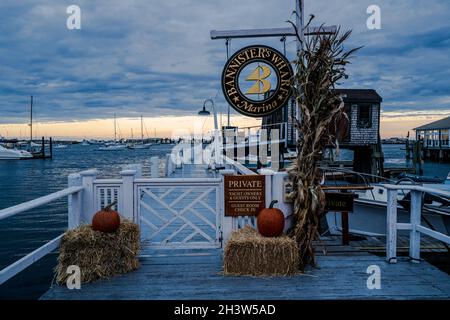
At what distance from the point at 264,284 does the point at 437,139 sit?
72.0 m

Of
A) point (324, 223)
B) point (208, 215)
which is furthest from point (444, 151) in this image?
point (208, 215)

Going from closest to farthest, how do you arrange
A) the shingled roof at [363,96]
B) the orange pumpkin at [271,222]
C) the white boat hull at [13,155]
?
1. the orange pumpkin at [271,222]
2. the shingled roof at [363,96]
3. the white boat hull at [13,155]

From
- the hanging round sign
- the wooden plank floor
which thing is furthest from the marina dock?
the hanging round sign

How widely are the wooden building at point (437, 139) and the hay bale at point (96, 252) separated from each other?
64.3 m

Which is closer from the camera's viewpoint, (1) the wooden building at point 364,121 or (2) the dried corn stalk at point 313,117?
(2) the dried corn stalk at point 313,117

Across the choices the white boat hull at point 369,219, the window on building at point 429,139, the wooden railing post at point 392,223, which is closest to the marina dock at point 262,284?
the wooden railing post at point 392,223

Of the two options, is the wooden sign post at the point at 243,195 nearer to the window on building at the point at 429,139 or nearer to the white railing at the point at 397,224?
the white railing at the point at 397,224

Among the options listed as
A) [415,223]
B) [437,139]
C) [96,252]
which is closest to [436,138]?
[437,139]

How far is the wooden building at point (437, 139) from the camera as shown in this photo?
63.1 metres

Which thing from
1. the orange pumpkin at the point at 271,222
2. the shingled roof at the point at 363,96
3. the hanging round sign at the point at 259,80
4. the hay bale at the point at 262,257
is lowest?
the hay bale at the point at 262,257

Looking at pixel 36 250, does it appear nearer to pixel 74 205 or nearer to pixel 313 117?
pixel 74 205

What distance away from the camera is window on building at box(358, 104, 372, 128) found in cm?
3030

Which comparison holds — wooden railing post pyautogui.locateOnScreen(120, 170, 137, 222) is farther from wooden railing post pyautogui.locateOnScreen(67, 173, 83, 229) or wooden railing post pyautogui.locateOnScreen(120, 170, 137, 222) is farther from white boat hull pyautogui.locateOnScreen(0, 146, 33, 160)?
white boat hull pyautogui.locateOnScreen(0, 146, 33, 160)

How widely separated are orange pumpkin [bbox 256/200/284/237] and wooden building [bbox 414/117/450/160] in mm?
63247
